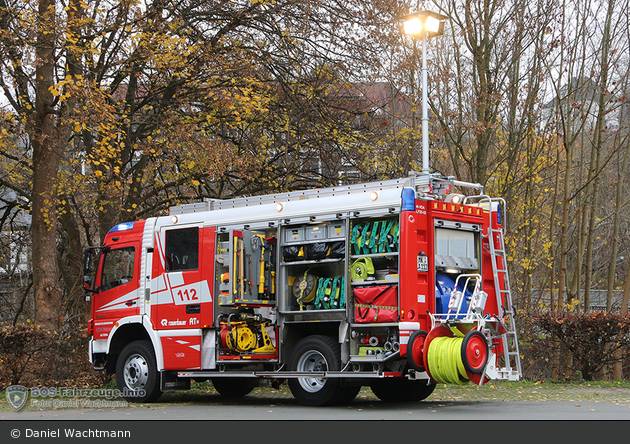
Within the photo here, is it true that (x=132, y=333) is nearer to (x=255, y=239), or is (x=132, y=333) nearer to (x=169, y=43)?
(x=255, y=239)

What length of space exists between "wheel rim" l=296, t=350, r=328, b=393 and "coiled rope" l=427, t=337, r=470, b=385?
6.19 feet

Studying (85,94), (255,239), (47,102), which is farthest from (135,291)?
(47,102)

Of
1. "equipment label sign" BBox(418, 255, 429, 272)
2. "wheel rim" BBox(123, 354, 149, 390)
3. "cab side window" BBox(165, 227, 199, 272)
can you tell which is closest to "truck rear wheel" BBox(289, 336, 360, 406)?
"equipment label sign" BBox(418, 255, 429, 272)

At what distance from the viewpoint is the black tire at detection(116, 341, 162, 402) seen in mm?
13203

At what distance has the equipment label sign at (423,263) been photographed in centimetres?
1078

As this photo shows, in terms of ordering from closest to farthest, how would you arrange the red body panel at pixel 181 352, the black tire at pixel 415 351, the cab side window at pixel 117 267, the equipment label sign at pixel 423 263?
the black tire at pixel 415 351, the equipment label sign at pixel 423 263, the red body panel at pixel 181 352, the cab side window at pixel 117 267

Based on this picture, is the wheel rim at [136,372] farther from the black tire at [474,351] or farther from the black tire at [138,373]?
the black tire at [474,351]

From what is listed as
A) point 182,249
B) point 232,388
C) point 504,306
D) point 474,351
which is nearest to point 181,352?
point 182,249

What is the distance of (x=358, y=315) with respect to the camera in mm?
11039

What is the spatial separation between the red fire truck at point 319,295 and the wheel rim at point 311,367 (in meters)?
0.02

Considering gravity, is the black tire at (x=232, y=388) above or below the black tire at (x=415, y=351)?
below

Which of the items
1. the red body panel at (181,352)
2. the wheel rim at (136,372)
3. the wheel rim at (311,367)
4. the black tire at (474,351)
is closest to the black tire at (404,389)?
the wheel rim at (311,367)

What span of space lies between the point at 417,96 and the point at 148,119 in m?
7.43

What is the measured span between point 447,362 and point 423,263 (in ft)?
4.87
